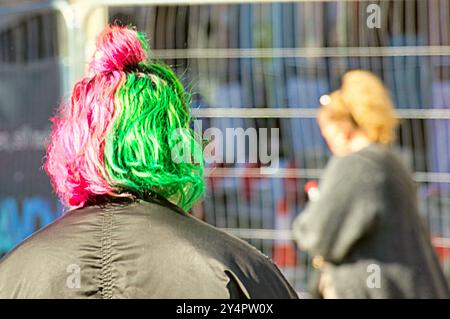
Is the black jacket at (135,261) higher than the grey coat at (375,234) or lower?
higher

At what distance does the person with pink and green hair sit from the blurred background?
2.39 metres

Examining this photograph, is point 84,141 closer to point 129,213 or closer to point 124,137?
point 124,137

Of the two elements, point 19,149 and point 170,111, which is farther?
point 19,149

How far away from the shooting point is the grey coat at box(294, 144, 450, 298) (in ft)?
14.2

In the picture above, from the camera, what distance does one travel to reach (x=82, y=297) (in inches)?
86.3

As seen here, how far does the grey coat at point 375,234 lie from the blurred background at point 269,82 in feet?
1.61

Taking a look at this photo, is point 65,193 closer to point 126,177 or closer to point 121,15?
point 126,177

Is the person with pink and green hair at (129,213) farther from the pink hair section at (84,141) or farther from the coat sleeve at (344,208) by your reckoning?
the coat sleeve at (344,208)

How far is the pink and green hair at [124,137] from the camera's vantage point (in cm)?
227

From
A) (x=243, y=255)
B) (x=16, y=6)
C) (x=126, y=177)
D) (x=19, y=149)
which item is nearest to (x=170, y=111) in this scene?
(x=126, y=177)

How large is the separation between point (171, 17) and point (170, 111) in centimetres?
286

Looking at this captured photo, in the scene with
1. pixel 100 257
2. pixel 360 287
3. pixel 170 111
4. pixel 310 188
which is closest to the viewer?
pixel 100 257

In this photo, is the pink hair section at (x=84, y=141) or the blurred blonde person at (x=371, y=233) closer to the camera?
the pink hair section at (x=84, y=141)

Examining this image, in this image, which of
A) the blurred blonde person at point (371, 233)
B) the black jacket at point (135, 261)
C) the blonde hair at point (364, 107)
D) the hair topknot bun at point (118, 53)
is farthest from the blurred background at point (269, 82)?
the black jacket at point (135, 261)
